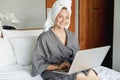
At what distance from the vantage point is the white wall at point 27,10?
3605 mm

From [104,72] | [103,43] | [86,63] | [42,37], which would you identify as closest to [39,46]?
[42,37]

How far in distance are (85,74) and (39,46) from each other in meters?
0.45

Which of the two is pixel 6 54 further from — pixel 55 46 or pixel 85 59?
pixel 85 59

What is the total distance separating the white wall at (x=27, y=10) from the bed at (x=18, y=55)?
1.17 meters

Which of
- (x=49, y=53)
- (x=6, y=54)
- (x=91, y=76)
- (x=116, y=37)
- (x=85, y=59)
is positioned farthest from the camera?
(x=116, y=37)

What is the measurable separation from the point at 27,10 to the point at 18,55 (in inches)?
64.1

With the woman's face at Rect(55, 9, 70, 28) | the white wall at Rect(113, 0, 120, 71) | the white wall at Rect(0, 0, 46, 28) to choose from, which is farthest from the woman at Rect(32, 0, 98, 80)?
the white wall at Rect(0, 0, 46, 28)

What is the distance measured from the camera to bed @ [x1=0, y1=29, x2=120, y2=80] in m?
2.00

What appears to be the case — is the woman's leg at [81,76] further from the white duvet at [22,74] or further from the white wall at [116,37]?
the white wall at [116,37]

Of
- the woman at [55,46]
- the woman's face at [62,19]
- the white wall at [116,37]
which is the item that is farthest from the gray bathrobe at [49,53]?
the white wall at [116,37]

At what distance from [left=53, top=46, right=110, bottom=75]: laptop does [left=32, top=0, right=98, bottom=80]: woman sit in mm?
89

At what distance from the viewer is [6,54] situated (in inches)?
86.9

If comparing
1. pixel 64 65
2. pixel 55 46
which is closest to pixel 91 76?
pixel 64 65

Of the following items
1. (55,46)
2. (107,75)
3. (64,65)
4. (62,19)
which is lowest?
(107,75)
